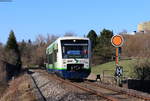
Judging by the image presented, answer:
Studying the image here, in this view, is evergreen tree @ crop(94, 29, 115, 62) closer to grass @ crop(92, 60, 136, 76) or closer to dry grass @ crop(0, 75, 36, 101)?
grass @ crop(92, 60, 136, 76)

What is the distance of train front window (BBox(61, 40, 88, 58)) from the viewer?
90.5ft

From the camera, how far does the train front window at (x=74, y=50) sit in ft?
90.5

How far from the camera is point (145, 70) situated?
95.7 ft

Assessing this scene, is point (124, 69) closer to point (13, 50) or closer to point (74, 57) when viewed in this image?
point (74, 57)

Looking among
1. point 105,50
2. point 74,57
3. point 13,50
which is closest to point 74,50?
point 74,57

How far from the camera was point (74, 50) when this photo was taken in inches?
1093

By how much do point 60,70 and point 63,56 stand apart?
1.22 m

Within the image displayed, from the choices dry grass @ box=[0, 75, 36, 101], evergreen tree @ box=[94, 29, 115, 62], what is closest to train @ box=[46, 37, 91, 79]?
dry grass @ box=[0, 75, 36, 101]

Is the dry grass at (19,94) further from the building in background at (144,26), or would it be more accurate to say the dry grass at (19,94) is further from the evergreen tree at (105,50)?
the building in background at (144,26)

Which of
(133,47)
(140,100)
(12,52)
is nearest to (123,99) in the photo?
(140,100)

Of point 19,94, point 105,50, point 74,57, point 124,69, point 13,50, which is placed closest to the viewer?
point 19,94

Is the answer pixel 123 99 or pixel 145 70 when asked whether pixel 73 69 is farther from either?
pixel 123 99

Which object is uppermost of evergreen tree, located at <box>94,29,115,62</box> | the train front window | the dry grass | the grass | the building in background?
the building in background

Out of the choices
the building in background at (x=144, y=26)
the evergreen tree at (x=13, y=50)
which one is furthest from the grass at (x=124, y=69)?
the building in background at (x=144, y=26)
